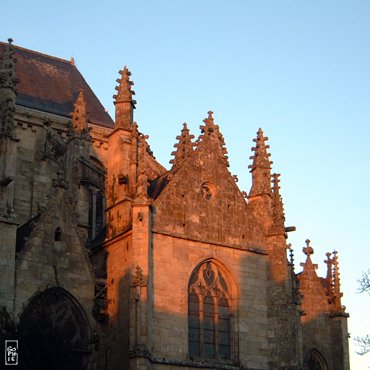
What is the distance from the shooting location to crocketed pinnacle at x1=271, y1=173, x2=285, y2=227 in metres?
24.8

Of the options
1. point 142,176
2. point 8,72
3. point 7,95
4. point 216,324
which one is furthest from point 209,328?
point 8,72

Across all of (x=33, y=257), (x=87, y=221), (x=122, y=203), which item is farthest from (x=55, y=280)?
(x=87, y=221)

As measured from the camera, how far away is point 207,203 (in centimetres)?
2373

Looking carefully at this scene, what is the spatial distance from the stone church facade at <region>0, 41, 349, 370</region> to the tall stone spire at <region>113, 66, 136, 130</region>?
0.13 feet

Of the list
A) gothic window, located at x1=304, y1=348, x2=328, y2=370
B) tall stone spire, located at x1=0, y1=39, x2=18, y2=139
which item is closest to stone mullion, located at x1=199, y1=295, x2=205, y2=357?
gothic window, located at x1=304, y1=348, x2=328, y2=370

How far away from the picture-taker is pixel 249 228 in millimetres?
24391

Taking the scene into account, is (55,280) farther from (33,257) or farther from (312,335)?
(312,335)

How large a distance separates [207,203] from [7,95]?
5974mm

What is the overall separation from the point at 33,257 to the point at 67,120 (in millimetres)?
10584

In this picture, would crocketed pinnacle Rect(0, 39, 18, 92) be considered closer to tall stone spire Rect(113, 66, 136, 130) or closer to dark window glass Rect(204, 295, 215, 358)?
tall stone spire Rect(113, 66, 136, 130)

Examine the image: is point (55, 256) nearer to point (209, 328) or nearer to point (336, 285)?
point (209, 328)

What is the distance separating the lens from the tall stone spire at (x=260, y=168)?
25.6 metres

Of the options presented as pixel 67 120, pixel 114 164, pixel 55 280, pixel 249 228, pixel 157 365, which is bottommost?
pixel 157 365

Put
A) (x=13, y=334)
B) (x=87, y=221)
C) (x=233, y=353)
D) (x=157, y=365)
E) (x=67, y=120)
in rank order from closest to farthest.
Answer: (x=13, y=334), (x=157, y=365), (x=233, y=353), (x=87, y=221), (x=67, y=120)
